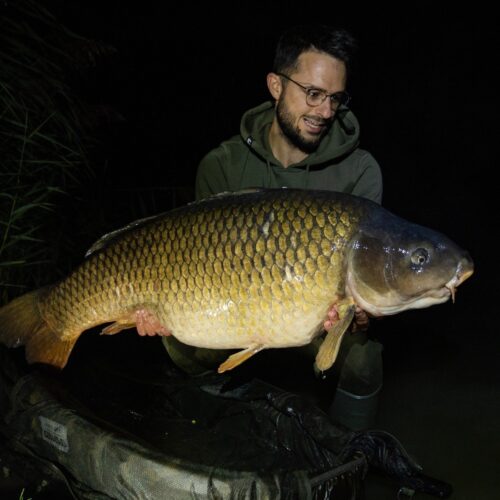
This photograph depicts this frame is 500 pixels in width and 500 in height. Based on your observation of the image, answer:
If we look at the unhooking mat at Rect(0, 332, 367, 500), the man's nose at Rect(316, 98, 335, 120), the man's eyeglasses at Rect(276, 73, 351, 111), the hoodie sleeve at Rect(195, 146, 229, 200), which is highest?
the man's eyeglasses at Rect(276, 73, 351, 111)

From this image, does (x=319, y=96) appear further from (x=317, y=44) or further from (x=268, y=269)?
(x=268, y=269)

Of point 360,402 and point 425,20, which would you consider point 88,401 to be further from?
point 425,20

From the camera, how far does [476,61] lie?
464 inches

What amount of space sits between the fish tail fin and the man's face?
1.07 metres

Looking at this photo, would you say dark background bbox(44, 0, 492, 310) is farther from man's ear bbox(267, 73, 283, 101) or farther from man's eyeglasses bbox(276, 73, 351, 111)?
man's eyeglasses bbox(276, 73, 351, 111)

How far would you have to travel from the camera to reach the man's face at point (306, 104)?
2045mm

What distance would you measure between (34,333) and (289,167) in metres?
1.11

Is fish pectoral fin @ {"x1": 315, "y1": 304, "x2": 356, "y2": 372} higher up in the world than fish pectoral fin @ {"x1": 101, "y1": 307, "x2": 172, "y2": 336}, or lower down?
higher up

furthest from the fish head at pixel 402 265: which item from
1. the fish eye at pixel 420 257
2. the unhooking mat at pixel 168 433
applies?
the unhooking mat at pixel 168 433

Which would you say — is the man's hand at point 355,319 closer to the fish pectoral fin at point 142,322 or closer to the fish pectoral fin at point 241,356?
the fish pectoral fin at point 241,356

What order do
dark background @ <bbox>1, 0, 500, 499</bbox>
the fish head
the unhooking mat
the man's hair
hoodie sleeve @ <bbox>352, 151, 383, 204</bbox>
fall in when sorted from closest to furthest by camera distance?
the unhooking mat < the fish head < the man's hair < hoodie sleeve @ <bbox>352, 151, 383, 204</bbox> < dark background @ <bbox>1, 0, 500, 499</bbox>

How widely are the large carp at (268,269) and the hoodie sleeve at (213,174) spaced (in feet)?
2.07

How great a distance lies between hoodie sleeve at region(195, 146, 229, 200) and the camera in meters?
2.28

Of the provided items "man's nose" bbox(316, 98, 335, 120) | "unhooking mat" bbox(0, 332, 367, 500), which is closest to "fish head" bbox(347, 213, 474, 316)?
"unhooking mat" bbox(0, 332, 367, 500)
